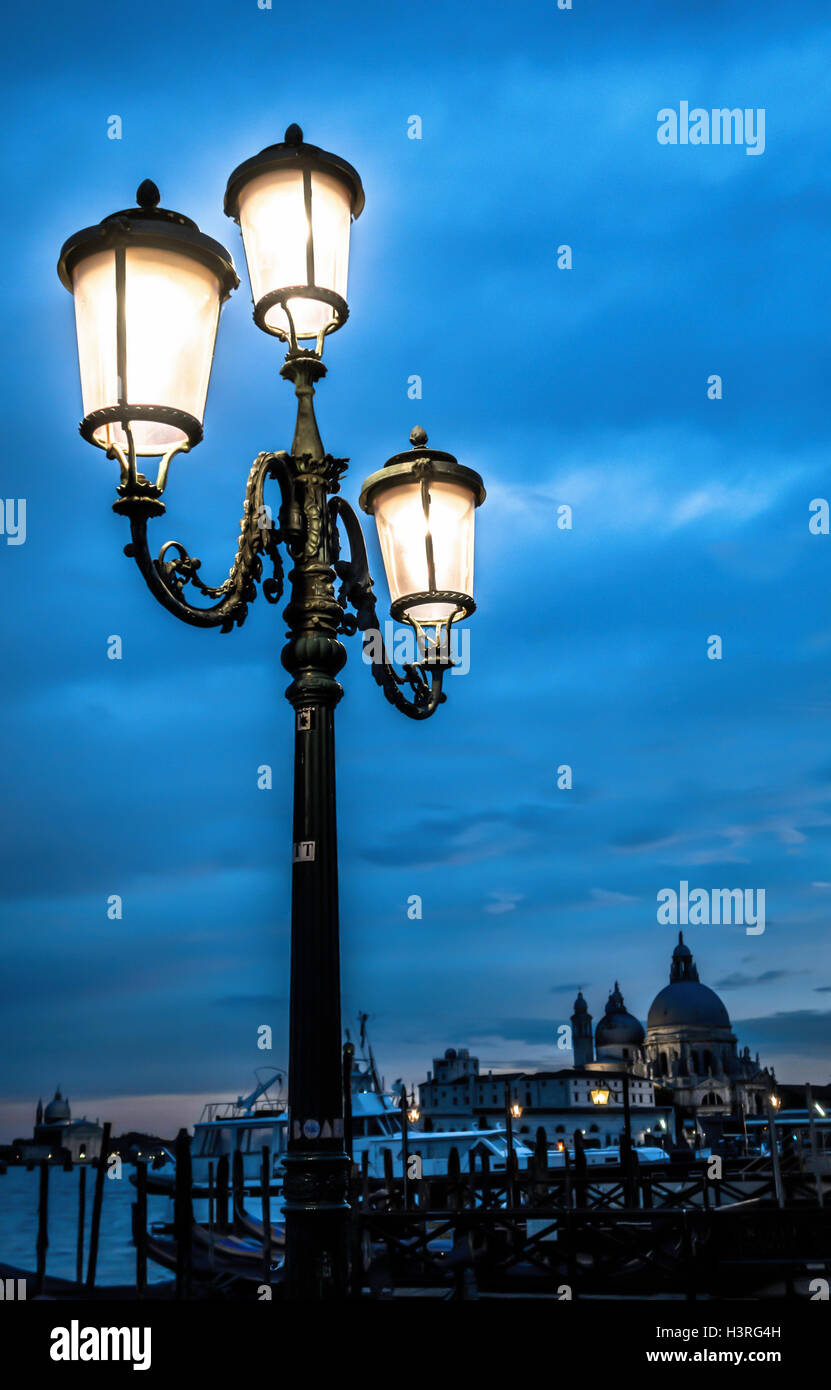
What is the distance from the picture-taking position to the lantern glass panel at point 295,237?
4.51 m

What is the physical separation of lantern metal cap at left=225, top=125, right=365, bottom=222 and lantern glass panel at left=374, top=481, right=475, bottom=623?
130 cm

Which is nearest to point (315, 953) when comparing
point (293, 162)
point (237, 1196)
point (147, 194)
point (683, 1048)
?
point (147, 194)

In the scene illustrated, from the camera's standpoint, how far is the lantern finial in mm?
4016

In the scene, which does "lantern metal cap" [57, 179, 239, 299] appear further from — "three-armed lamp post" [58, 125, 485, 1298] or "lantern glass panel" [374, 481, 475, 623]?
"lantern glass panel" [374, 481, 475, 623]

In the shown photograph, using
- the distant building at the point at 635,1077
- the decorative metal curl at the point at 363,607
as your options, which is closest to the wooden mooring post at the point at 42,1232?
the decorative metal curl at the point at 363,607

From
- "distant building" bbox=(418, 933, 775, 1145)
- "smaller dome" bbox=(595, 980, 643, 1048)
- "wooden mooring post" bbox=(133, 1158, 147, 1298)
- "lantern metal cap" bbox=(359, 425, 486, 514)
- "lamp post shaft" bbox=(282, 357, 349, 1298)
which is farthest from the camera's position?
"smaller dome" bbox=(595, 980, 643, 1048)

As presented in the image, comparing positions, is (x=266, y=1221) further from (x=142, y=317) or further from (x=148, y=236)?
(x=148, y=236)

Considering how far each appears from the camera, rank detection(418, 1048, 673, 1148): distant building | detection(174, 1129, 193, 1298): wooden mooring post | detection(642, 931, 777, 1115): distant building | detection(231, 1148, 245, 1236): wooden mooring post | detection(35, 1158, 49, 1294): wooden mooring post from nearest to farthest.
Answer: detection(174, 1129, 193, 1298): wooden mooring post → detection(35, 1158, 49, 1294): wooden mooring post → detection(231, 1148, 245, 1236): wooden mooring post → detection(418, 1048, 673, 1148): distant building → detection(642, 931, 777, 1115): distant building

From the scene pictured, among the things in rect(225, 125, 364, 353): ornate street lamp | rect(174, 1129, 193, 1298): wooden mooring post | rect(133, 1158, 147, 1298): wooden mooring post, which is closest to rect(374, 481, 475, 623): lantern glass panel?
rect(225, 125, 364, 353): ornate street lamp

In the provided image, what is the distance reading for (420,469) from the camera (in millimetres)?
5352

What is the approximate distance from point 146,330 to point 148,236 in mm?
292
